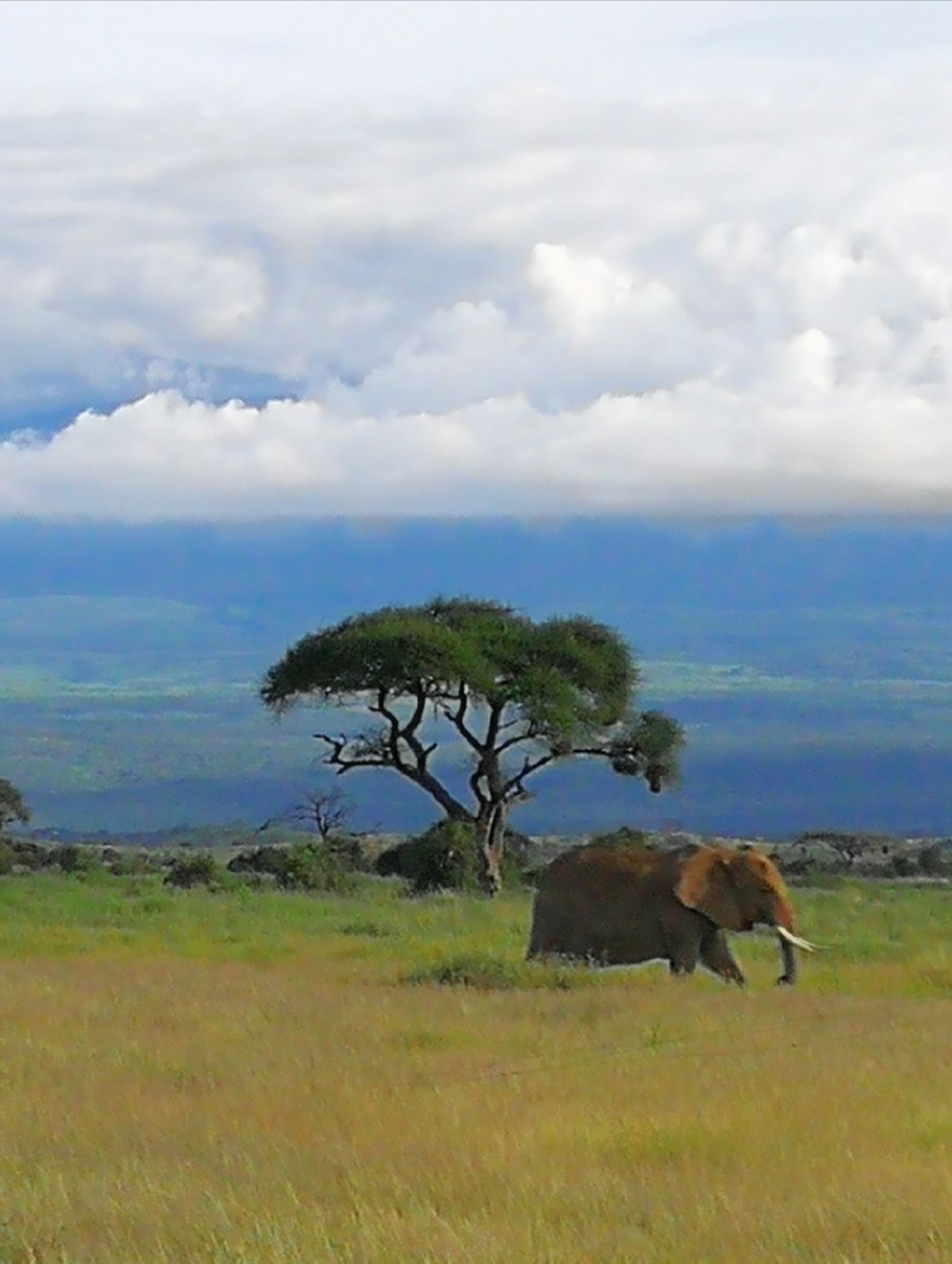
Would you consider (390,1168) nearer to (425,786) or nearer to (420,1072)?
(420,1072)

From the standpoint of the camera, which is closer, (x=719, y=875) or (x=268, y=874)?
(x=719, y=875)

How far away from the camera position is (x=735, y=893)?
687 inches

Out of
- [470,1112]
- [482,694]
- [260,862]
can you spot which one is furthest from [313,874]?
[470,1112]

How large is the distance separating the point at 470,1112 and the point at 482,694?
2919cm

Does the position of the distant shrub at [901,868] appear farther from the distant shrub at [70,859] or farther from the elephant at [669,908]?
the elephant at [669,908]

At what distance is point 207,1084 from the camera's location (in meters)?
11.8

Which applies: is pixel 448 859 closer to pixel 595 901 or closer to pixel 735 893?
pixel 595 901

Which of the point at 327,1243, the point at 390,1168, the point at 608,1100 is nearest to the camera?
the point at 327,1243

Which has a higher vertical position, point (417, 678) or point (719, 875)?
point (417, 678)

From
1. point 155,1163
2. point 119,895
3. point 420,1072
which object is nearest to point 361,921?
point 119,895

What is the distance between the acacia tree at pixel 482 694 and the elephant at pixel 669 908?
740 inches

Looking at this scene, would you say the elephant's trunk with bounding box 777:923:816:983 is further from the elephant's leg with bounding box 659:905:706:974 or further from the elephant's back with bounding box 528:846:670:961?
the elephant's back with bounding box 528:846:670:961

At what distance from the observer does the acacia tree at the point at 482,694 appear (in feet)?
127

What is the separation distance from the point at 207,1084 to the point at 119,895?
18.4 m
